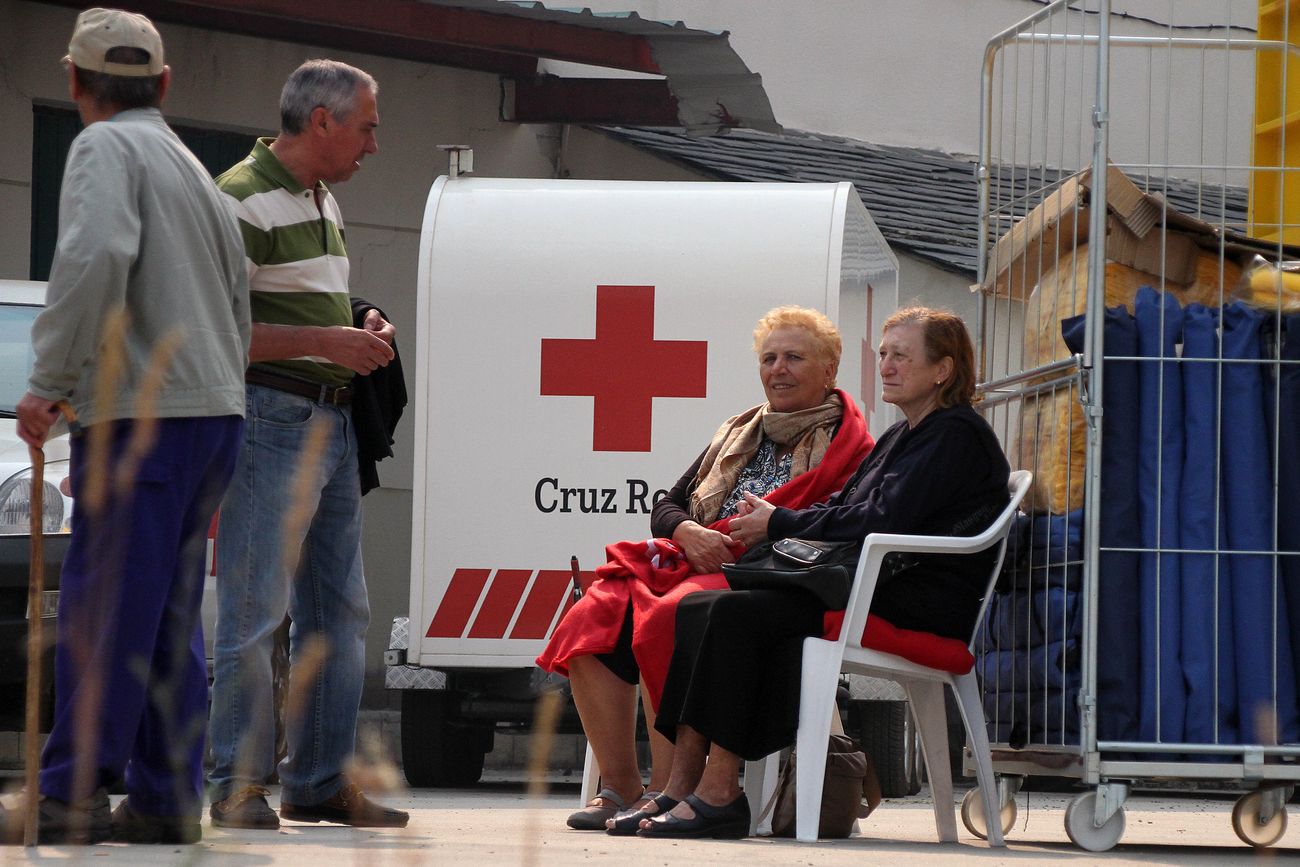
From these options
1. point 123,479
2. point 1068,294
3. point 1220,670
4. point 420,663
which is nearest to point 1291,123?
point 1068,294

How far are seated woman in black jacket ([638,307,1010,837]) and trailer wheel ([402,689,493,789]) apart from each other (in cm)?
276

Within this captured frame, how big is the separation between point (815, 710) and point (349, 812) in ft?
3.48

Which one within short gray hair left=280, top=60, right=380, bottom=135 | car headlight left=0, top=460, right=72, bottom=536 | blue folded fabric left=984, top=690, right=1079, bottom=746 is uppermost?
short gray hair left=280, top=60, right=380, bottom=135

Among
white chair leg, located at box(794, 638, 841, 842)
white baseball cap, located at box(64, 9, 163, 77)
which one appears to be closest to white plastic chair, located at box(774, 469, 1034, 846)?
white chair leg, located at box(794, 638, 841, 842)

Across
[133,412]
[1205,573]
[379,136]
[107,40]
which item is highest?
[379,136]

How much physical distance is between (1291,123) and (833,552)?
203 cm

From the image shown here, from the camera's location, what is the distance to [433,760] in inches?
291

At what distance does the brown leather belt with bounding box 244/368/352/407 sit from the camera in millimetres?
4402

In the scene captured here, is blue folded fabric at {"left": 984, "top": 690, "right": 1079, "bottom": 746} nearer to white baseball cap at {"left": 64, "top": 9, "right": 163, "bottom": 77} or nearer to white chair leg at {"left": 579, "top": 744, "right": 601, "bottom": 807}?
white chair leg at {"left": 579, "top": 744, "right": 601, "bottom": 807}

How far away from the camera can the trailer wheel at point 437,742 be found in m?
7.29

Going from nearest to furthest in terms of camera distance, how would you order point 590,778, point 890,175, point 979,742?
1. point 979,742
2. point 590,778
3. point 890,175

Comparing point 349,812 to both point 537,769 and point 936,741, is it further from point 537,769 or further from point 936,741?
point 537,769

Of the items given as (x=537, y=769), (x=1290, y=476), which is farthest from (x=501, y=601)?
(x=537, y=769)

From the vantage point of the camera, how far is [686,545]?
5.04 m
